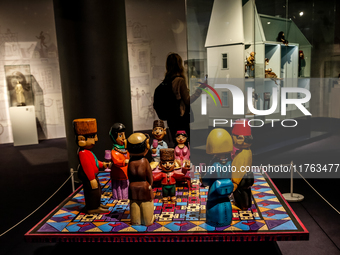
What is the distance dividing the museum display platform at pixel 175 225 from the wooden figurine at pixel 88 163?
115 millimetres

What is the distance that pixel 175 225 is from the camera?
2549 millimetres

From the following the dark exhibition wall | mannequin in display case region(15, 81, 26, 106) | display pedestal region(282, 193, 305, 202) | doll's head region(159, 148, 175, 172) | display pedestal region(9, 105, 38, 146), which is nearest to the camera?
doll's head region(159, 148, 175, 172)

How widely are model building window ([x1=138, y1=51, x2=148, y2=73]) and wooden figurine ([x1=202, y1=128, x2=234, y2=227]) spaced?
6.74 meters

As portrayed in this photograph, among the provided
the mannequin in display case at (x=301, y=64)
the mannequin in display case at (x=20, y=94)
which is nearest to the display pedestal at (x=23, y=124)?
the mannequin in display case at (x=20, y=94)

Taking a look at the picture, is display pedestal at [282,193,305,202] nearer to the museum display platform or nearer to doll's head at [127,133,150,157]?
the museum display platform

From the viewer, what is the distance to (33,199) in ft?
14.2

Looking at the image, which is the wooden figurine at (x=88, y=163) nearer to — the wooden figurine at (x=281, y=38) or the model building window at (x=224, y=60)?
the model building window at (x=224, y=60)

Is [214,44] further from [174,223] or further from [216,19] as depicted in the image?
[174,223]

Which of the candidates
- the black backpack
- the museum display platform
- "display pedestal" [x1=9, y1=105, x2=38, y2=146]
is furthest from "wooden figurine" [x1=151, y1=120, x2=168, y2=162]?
"display pedestal" [x1=9, y1=105, x2=38, y2=146]

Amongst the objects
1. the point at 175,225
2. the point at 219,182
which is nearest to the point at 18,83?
the point at 175,225

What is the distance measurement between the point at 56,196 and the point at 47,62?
5.58 m

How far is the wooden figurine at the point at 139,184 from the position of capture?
2.53 m

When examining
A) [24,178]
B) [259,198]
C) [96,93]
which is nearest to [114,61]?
[96,93]

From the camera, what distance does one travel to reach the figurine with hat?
2738 millimetres
